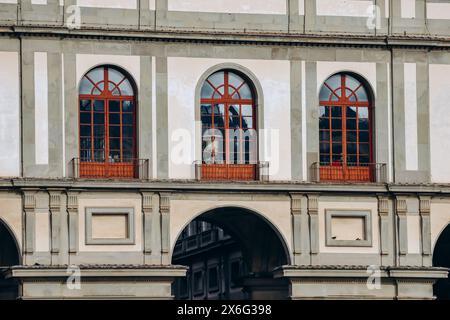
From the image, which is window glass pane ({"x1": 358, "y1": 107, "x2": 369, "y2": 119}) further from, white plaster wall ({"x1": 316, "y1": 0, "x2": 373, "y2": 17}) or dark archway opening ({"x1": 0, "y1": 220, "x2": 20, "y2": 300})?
dark archway opening ({"x1": 0, "y1": 220, "x2": 20, "y2": 300})

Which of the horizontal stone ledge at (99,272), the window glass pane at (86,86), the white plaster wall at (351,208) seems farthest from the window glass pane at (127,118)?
the white plaster wall at (351,208)

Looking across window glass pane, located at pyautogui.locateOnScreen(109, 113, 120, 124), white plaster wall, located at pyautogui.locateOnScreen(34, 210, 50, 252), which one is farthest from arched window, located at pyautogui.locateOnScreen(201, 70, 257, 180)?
white plaster wall, located at pyautogui.locateOnScreen(34, 210, 50, 252)

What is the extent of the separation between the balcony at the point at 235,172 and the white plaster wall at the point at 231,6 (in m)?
5.43

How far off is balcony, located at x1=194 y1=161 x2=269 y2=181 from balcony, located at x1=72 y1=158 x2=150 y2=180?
6.65 feet

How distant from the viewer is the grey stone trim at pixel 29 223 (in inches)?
1922

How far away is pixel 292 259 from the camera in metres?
51.0

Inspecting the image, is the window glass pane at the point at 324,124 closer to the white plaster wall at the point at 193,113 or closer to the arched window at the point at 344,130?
the arched window at the point at 344,130

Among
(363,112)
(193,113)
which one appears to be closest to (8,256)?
(193,113)

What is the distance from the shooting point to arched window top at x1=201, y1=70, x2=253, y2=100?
5147 centimetres

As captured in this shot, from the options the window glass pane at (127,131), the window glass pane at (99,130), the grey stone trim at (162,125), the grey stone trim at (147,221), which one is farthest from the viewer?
the window glass pane at (127,131)

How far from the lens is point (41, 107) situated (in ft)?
163

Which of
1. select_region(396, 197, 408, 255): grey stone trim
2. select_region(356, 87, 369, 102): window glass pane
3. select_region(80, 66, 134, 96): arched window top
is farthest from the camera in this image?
select_region(356, 87, 369, 102): window glass pane
